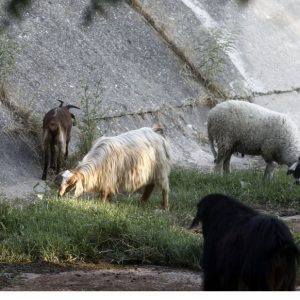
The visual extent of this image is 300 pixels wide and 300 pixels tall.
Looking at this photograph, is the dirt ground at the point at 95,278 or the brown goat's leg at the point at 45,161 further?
the brown goat's leg at the point at 45,161

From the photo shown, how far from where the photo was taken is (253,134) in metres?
14.2

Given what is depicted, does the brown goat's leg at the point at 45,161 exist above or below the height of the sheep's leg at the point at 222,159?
below

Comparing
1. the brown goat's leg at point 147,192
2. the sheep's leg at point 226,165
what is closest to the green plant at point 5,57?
the sheep's leg at point 226,165

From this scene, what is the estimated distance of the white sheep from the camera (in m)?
14.0

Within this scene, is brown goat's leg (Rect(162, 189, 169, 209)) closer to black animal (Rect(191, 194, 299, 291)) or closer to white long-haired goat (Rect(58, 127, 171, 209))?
white long-haired goat (Rect(58, 127, 171, 209))

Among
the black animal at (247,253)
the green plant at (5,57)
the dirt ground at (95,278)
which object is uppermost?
the green plant at (5,57)

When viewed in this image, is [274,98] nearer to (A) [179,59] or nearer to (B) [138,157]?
(A) [179,59]

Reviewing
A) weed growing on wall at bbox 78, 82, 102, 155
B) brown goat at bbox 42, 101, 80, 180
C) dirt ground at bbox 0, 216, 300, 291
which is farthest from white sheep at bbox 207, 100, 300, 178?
dirt ground at bbox 0, 216, 300, 291

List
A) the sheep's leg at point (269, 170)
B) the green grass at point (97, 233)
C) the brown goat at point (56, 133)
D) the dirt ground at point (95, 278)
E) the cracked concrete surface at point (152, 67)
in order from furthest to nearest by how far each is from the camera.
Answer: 1. the cracked concrete surface at point (152, 67)
2. the sheep's leg at point (269, 170)
3. the brown goat at point (56, 133)
4. the green grass at point (97, 233)
5. the dirt ground at point (95, 278)

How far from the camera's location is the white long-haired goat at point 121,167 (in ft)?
36.2

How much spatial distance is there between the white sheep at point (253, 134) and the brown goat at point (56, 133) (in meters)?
2.48

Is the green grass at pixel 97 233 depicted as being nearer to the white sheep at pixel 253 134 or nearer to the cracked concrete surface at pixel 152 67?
the cracked concrete surface at pixel 152 67

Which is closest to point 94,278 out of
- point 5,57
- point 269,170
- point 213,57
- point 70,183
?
point 70,183

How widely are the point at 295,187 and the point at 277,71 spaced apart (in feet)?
25.5
